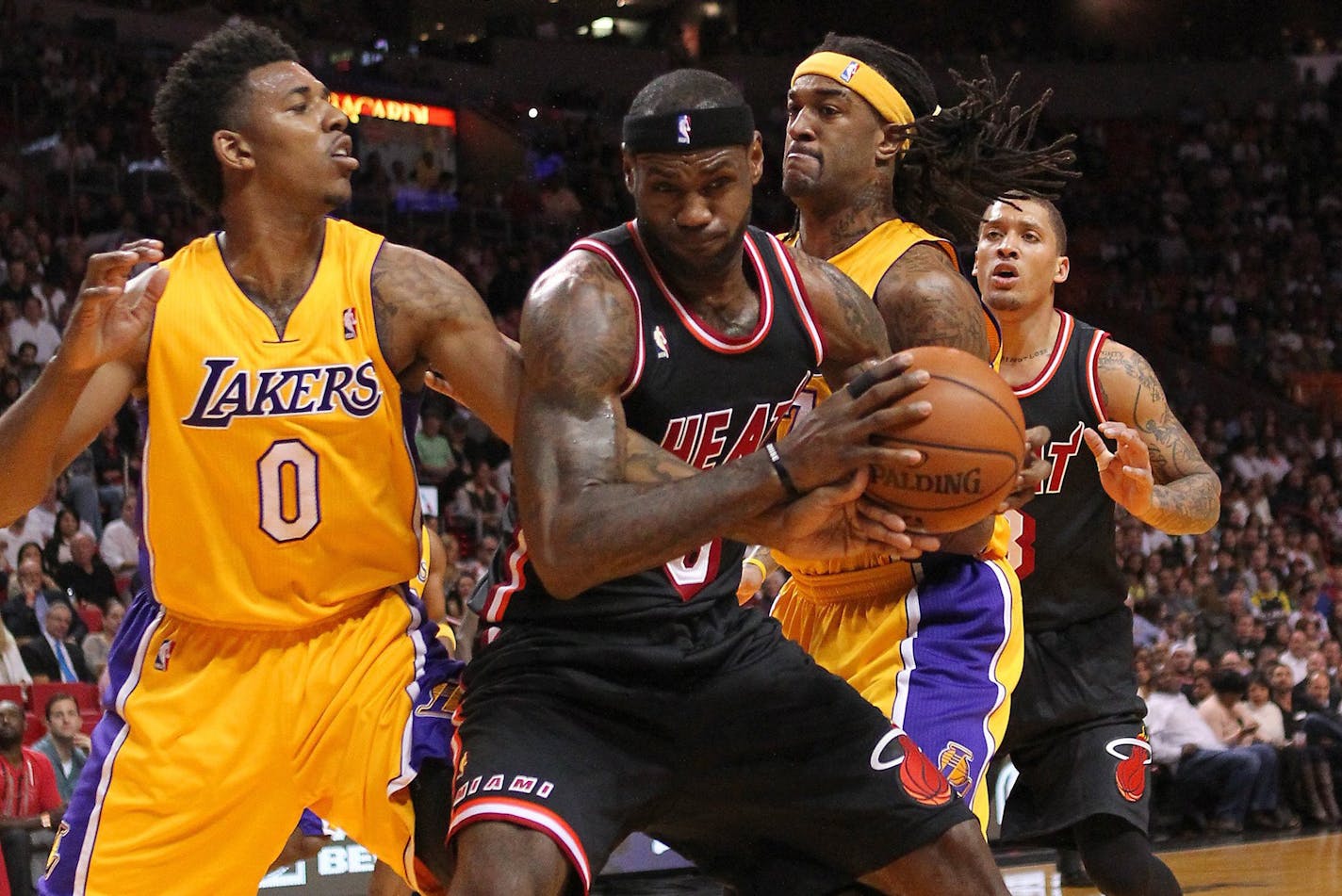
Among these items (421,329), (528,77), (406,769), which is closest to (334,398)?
(421,329)

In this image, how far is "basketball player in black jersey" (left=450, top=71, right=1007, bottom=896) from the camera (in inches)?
120

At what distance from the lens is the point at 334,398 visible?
11.5 ft

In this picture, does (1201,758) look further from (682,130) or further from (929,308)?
(682,130)

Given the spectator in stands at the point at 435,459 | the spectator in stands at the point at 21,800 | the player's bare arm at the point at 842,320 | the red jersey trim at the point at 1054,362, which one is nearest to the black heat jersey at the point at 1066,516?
the red jersey trim at the point at 1054,362

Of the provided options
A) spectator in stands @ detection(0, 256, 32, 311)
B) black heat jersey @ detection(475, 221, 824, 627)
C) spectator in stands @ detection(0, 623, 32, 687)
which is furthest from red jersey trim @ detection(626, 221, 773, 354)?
spectator in stands @ detection(0, 256, 32, 311)

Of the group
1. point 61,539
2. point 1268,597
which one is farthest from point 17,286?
point 1268,597

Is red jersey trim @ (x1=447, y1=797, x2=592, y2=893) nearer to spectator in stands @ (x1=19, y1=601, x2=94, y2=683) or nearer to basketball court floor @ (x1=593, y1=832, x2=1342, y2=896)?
basketball court floor @ (x1=593, y1=832, x2=1342, y2=896)

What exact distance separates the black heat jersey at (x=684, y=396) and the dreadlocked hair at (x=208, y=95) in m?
0.95

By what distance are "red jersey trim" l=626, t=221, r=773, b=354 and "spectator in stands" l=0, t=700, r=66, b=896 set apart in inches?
182

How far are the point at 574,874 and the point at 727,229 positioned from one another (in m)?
1.24

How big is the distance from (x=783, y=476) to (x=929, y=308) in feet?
3.77

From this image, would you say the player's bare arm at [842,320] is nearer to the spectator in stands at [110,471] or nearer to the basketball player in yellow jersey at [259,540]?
the basketball player in yellow jersey at [259,540]

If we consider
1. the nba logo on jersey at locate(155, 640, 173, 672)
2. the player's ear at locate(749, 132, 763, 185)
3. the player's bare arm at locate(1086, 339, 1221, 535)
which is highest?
the player's ear at locate(749, 132, 763, 185)

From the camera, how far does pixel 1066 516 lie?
16.0ft
